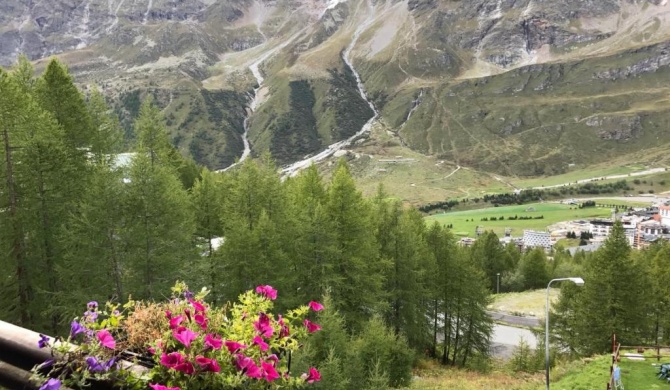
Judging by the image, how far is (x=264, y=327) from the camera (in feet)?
12.6

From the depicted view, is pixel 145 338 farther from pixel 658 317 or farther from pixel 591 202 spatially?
pixel 591 202

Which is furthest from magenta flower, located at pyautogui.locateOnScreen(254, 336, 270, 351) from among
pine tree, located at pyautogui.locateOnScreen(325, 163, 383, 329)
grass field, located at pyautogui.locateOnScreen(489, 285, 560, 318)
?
grass field, located at pyautogui.locateOnScreen(489, 285, 560, 318)

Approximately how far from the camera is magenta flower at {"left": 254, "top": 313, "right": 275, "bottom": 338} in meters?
3.77

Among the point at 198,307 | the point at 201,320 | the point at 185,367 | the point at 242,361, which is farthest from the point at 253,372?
the point at 198,307

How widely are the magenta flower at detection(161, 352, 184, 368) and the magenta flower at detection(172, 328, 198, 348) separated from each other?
9 centimetres

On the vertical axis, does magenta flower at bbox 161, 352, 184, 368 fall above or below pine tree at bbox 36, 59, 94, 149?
below

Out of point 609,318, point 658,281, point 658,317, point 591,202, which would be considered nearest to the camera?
point 609,318

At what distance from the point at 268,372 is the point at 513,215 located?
196525 millimetres

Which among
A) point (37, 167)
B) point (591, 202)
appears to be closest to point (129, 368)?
point (37, 167)

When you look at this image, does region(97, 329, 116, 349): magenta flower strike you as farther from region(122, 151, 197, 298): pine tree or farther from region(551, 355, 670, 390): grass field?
region(551, 355, 670, 390): grass field

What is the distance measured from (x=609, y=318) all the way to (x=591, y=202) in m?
187

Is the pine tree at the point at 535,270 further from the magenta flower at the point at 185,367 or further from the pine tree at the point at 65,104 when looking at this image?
the magenta flower at the point at 185,367

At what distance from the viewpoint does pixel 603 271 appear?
34.5 meters

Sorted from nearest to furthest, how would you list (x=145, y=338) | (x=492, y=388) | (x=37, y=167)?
(x=145, y=338) → (x=37, y=167) → (x=492, y=388)
